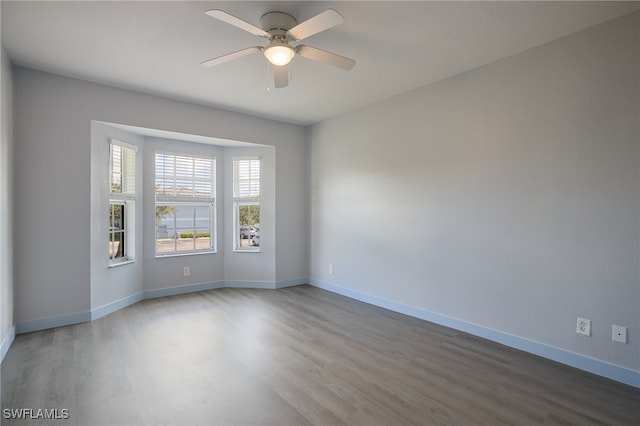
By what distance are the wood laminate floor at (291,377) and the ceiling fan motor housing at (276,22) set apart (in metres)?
2.65

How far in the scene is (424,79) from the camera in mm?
3658

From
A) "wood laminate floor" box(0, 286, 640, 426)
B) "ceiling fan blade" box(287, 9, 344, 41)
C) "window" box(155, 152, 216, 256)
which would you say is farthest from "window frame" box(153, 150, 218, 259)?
"ceiling fan blade" box(287, 9, 344, 41)

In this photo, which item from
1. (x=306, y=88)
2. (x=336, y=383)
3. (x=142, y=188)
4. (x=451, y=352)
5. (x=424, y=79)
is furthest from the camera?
(x=142, y=188)

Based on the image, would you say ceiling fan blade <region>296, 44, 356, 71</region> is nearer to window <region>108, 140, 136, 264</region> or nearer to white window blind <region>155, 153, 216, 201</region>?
window <region>108, 140, 136, 264</region>

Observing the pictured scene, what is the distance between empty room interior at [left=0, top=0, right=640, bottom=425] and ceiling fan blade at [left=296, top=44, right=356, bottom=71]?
0.11 feet

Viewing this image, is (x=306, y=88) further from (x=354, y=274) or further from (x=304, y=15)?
(x=354, y=274)

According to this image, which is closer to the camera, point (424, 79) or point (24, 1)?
point (24, 1)

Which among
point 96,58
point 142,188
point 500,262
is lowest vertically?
point 500,262

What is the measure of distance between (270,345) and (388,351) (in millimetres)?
1126

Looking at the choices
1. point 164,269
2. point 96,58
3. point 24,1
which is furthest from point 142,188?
point 24,1

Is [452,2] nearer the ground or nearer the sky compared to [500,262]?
nearer the sky

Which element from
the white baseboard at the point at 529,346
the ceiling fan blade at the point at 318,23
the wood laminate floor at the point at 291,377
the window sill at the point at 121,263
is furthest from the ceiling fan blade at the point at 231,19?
the window sill at the point at 121,263

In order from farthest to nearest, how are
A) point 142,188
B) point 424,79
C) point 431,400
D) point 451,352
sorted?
point 142,188 → point 424,79 → point 451,352 → point 431,400

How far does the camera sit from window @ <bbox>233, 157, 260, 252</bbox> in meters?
5.49
